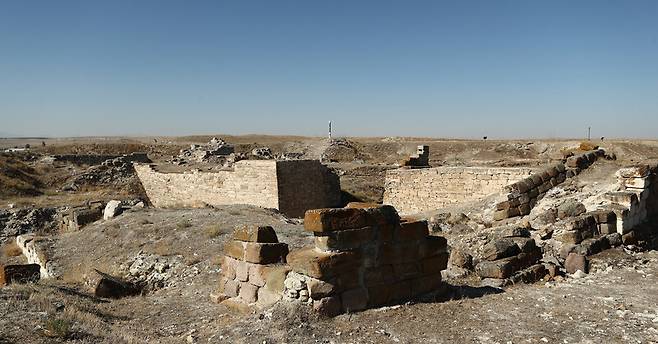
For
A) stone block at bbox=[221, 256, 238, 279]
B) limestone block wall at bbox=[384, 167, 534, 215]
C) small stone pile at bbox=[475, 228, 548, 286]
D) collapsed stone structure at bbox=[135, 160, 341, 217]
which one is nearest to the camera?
stone block at bbox=[221, 256, 238, 279]

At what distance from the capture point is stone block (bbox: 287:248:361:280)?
4.92 meters

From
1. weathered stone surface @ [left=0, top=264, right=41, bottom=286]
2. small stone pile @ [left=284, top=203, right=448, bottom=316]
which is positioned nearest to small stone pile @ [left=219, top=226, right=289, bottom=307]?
small stone pile @ [left=284, top=203, right=448, bottom=316]

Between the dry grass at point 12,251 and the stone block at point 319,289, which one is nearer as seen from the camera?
the stone block at point 319,289

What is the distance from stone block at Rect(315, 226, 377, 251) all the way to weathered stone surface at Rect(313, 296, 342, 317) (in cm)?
51

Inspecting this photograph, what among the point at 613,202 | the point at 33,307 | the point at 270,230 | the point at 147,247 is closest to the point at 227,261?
the point at 270,230

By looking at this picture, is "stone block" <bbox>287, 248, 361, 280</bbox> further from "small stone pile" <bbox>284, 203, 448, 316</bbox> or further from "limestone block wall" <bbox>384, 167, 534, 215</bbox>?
"limestone block wall" <bbox>384, 167, 534, 215</bbox>

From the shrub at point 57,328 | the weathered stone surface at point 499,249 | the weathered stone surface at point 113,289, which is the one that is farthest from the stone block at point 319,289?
the weathered stone surface at point 113,289

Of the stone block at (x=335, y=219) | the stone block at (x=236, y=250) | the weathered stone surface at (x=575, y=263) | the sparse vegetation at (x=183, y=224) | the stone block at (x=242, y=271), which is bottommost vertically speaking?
the sparse vegetation at (x=183, y=224)

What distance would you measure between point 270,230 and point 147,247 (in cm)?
479

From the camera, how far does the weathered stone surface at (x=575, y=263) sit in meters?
6.95

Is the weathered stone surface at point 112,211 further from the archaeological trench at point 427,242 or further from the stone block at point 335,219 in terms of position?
the stone block at point 335,219

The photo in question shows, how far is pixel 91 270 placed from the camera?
9.14 m

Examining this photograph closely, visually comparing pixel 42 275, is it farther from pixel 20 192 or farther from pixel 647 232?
pixel 20 192

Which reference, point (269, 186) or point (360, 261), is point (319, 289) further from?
point (269, 186)
